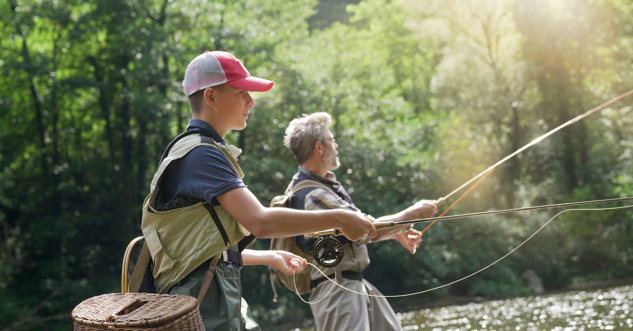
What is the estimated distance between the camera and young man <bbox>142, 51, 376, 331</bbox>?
1.93 m

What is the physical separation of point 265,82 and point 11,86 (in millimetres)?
16306

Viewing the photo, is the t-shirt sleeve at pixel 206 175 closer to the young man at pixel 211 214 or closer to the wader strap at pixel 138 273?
the young man at pixel 211 214

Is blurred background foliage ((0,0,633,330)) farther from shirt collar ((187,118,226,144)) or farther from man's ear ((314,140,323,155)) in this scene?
shirt collar ((187,118,226,144))

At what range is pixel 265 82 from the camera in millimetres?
2254

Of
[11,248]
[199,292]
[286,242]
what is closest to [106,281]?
[11,248]

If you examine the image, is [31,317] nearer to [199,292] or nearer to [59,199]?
[59,199]

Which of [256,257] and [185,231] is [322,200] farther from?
[185,231]

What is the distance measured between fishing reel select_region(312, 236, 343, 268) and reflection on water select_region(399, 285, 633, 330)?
18.1 feet

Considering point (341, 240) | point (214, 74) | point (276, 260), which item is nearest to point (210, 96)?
point (214, 74)

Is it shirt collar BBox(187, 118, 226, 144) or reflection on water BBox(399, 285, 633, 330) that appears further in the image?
reflection on water BBox(399, 285, 633, 330)

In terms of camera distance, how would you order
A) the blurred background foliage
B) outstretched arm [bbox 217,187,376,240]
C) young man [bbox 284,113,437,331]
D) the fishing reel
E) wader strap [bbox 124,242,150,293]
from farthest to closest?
the blurred background foliage < young man [bbox 284,113,437,331] < the fishing reel < wader strap [bbox 124,242,150,293] < outstretched arm [bbox 217,187,376,240]

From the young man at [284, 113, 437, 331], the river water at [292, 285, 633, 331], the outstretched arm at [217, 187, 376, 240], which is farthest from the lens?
the river water at [292, 285, 633, 331]

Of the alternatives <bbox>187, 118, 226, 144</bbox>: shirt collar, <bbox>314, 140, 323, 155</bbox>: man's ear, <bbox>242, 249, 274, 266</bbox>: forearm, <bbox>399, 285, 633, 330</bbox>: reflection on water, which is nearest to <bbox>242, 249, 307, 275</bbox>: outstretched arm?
<bbox>242, 249, 274, 266</bbox>: forearm

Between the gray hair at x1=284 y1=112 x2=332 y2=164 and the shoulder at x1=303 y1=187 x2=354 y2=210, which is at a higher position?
the gray hair at x1=284 y1=112 x2=332 y2=164
